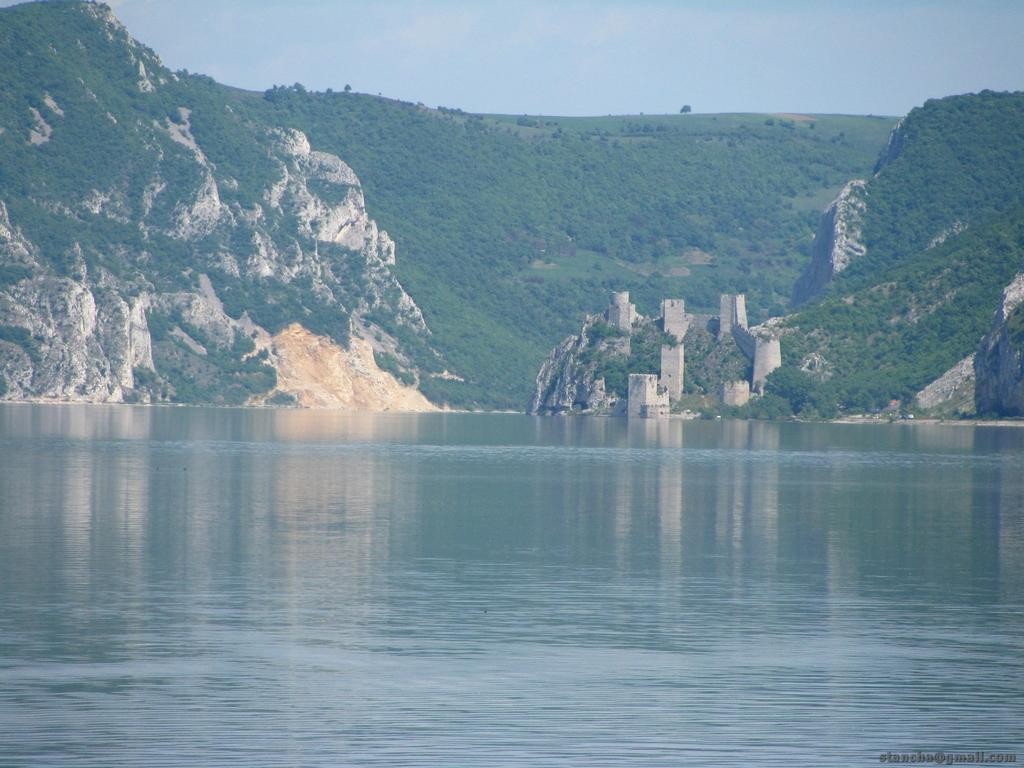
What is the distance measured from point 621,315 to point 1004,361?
45.2 meters

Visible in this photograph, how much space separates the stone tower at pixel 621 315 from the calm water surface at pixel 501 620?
352ft

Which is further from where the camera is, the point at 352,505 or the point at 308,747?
the point at 352,505

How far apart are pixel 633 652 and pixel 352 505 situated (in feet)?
100

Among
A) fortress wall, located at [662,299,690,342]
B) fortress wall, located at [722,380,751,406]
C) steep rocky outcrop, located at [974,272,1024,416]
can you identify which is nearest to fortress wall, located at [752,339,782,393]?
fortress wall, located at [722,380,751,406]

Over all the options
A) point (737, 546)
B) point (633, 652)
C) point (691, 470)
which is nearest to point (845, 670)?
point (633, 652)

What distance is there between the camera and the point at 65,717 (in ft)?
89.0

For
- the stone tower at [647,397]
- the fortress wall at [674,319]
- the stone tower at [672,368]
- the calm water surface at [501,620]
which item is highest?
the fortress wall at [674,319]

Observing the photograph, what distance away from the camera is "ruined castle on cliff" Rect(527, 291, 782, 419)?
174 metres

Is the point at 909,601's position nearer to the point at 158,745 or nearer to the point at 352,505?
the point at 158,745

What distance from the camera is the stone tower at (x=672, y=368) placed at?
568 feet

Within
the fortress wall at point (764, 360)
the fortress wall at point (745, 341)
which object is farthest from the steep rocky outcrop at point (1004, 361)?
the fortress wall at point (745, 341)

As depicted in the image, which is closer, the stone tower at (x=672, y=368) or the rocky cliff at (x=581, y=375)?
the stone tower at (x=672, y=368)

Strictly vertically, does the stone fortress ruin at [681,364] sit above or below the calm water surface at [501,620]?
above

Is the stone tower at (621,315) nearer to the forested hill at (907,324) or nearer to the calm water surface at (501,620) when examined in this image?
the forested hill at (907,324)
